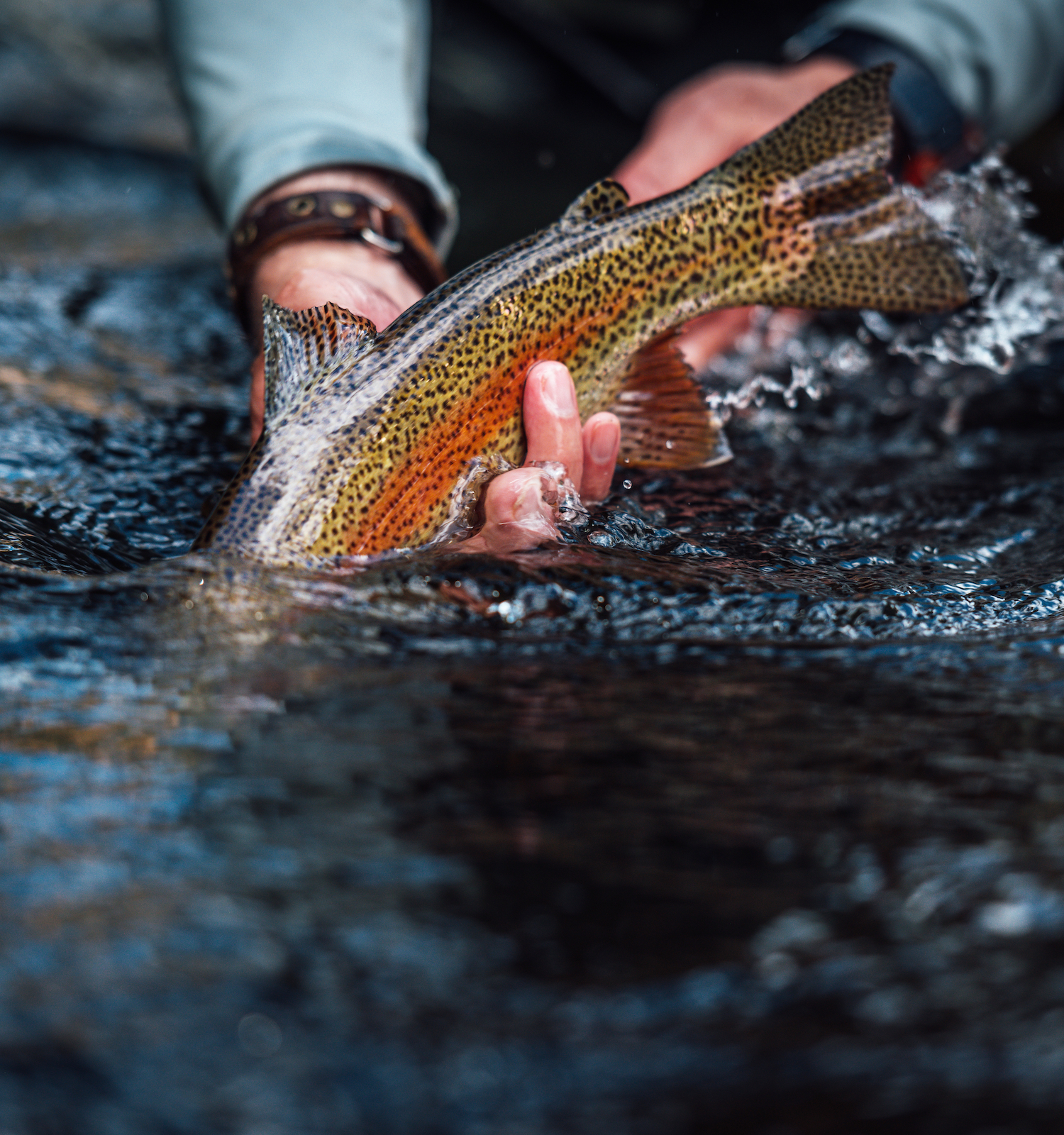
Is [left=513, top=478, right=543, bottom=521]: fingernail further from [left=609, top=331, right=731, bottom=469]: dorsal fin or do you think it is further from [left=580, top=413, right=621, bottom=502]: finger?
[left=609, top=331, right=731, bottom=469]: dorsal fin

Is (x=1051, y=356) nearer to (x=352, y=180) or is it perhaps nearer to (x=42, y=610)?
(x=352, y=180)

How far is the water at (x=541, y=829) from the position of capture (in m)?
0.97

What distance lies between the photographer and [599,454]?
2441mm

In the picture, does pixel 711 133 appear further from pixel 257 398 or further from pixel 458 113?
pixel 458 113

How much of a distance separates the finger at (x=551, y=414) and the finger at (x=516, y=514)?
0.09 metres

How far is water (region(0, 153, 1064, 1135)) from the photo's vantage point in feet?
3.17

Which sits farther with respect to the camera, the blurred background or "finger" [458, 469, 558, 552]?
the blurred background

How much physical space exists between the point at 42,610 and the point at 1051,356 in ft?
11.2

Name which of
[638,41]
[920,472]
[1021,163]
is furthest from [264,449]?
[638,41]

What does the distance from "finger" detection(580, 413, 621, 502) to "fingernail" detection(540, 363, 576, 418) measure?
0.10 m

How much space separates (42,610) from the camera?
1.82 meters

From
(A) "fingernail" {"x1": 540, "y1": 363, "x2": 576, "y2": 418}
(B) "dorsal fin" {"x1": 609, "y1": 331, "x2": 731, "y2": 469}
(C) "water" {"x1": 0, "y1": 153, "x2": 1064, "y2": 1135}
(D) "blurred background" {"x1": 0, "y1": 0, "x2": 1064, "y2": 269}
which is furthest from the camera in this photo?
(D) "blurred background" {"x1": 0, "y1": 0, "x2": 1064, "y2": 269}

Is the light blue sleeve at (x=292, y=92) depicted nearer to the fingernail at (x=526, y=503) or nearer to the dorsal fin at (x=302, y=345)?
the dorsal fin at (x=302, y=345)

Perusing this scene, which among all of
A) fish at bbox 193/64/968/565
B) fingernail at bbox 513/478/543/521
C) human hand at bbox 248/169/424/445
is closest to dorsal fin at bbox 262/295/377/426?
fish at bbox 193/64/968/565
